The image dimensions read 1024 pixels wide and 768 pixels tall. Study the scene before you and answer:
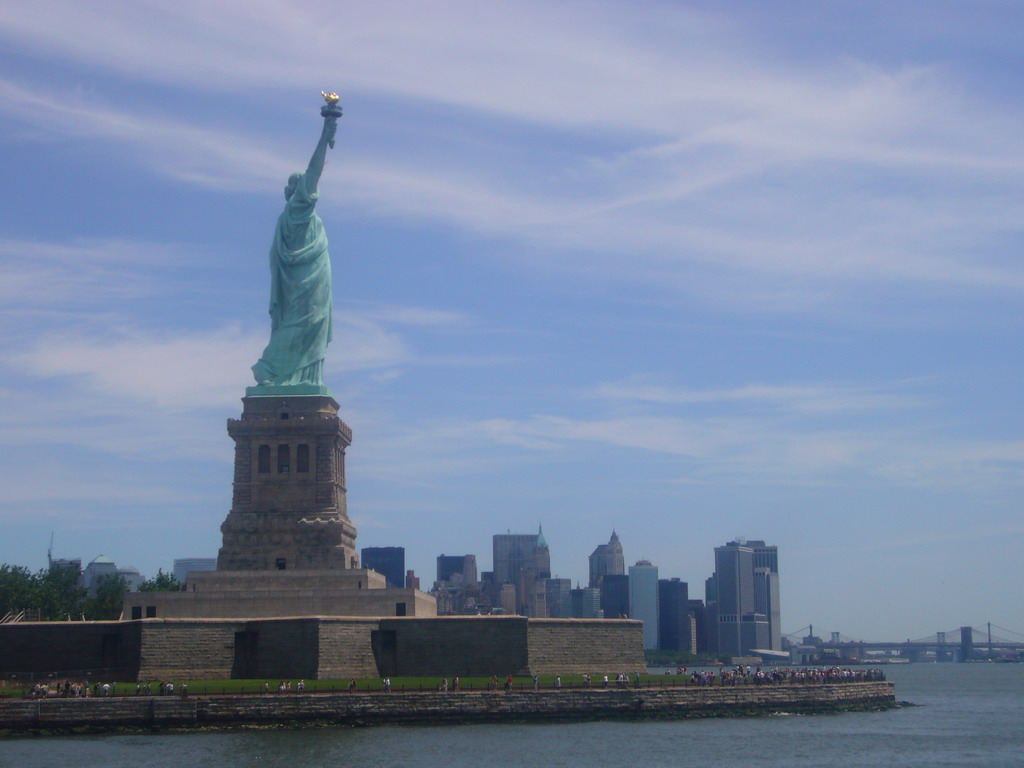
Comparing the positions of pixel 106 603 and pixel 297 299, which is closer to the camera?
pixel 297 299

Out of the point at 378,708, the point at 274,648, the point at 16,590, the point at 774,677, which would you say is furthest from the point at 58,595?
the point at 774,677

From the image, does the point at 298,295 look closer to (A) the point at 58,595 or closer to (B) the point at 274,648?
(B) the point at 274,648

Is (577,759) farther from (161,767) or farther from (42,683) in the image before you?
(42,683)

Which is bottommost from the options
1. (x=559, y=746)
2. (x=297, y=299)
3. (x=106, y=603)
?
(x=559, y=746)

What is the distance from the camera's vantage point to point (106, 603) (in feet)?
285

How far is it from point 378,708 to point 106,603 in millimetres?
35056

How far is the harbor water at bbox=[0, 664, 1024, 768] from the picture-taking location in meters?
47.3

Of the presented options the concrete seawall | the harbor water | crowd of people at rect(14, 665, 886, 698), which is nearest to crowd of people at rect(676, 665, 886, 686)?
crowd of people at rect(14, 665, 886, 698)

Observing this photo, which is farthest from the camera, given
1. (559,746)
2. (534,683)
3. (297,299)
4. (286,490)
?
(297,299)

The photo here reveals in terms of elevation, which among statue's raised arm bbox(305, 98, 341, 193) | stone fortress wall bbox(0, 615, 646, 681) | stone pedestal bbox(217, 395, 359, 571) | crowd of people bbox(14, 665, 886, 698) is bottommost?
crowd of people bbox(14, 665, 886, 698)

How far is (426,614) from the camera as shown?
67.7 metres

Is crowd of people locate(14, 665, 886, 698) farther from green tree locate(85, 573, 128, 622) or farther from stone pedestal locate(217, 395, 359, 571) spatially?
green tree locate(85, 573, 128, 622)

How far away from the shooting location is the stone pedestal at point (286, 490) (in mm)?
66938

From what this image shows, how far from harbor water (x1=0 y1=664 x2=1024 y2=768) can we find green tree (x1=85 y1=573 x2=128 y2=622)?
30.4 metres
